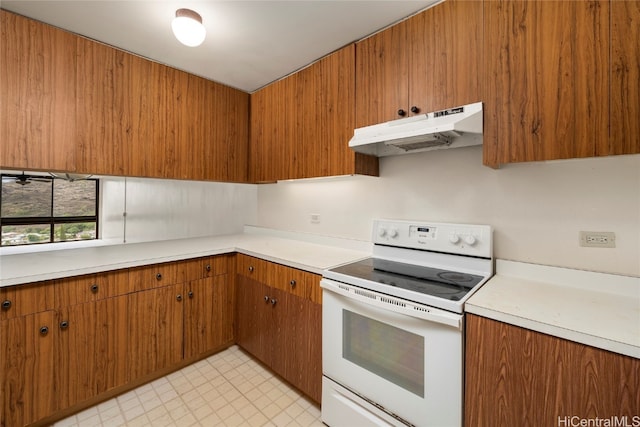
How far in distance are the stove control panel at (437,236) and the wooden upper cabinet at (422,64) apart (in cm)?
66

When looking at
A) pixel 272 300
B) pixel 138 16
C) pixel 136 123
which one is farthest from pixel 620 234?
pixel 136 123

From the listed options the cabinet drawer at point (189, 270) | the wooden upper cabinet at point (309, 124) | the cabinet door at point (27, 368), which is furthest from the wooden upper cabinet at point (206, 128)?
the cabinet door at point (27, 368)

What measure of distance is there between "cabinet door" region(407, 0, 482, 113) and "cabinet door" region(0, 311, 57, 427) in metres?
2.37

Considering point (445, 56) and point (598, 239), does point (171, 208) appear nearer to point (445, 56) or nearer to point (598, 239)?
point (445, 56)

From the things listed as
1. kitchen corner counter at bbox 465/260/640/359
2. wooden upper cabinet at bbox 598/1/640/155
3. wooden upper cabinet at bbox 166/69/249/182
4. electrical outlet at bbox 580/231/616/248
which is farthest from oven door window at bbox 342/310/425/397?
wooden upper cabinet at bbox 166/69/249/182

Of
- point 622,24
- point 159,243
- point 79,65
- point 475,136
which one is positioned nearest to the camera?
point 622,24

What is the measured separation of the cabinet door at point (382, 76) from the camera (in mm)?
1533

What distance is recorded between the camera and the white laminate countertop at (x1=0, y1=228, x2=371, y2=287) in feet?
4.92

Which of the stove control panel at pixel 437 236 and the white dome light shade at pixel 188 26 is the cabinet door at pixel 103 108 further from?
the stove control panel at pixel 437 236

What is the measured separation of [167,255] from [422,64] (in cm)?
202

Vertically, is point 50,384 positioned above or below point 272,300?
below

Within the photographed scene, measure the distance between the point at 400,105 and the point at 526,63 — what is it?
58 centimetres

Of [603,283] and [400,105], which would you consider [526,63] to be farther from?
[603,283]

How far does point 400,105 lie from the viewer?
1536 millimetres
